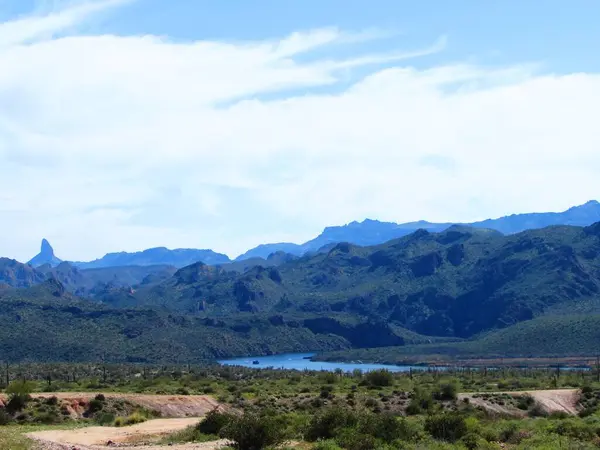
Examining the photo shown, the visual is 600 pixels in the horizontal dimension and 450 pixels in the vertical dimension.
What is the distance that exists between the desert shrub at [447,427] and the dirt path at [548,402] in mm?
23087

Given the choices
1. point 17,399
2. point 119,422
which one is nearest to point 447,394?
point 119,422

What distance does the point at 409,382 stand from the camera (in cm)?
A: 8112

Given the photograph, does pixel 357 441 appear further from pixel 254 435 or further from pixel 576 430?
pixel 576 430

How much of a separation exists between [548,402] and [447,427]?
3054 centimetres

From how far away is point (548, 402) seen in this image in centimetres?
6244

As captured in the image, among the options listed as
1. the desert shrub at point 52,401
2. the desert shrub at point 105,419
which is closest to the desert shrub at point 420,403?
the desert shrub at point 105,419

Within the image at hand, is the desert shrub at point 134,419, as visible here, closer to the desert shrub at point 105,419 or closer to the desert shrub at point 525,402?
the desert shrub at point 105,419

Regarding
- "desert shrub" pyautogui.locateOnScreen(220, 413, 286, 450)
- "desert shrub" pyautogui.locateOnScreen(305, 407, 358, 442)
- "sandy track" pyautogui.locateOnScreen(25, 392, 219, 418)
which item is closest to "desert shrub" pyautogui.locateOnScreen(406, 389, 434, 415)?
"sandy track" pyautogui.locateOnScreen(25, 392, 219, 418)

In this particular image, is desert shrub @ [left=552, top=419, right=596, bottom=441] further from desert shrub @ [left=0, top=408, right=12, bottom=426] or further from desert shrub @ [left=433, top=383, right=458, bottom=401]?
desert shrub @ [left=0, top=408, right=12, bottom=426]

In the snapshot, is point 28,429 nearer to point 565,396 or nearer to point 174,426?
point 174,426

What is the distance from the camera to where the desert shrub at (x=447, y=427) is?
34.4 m

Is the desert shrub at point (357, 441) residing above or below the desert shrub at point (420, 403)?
above

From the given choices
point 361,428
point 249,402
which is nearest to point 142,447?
point 361,428

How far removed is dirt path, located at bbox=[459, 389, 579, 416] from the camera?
195ft
